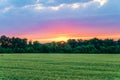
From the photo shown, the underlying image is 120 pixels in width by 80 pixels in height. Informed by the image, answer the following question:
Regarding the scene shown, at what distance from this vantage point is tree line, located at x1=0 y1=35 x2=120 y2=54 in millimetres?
104875

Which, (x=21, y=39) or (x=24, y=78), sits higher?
(x=21, y=39)

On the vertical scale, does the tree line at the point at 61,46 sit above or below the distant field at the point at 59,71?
above

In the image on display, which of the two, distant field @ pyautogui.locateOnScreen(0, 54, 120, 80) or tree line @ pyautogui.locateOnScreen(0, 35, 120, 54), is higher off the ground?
tree line @ pyautogui.locateOnScreen(0, 35, 120, 54)

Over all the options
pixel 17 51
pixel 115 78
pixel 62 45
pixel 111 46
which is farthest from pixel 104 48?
pixel 115 78

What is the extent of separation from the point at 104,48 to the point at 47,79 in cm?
8684

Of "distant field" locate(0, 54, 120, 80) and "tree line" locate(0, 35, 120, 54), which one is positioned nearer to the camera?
"distant field" locate(0, 54, 120, 80)

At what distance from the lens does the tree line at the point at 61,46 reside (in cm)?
10488

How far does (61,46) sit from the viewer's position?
110m

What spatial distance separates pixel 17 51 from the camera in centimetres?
10644

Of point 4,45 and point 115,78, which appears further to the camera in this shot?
point 4,45

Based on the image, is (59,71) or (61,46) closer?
(59,71)

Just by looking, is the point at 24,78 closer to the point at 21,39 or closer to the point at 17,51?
the point at 17,51

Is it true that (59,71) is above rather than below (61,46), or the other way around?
below

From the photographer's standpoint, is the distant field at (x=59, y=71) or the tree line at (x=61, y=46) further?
the tree line at (x=61, y=46)
